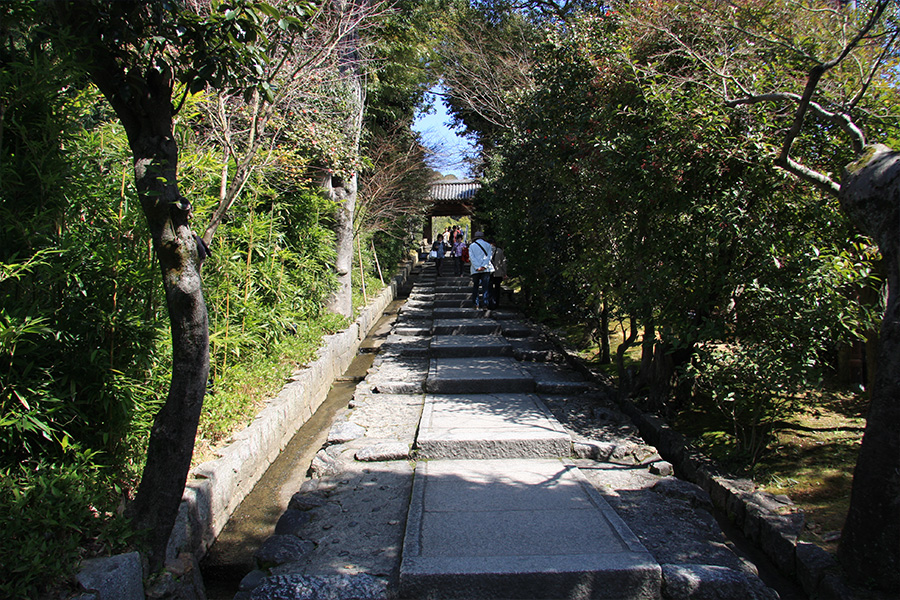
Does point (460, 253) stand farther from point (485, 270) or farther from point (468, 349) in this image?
point (468, 349)

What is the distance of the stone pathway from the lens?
2748mm

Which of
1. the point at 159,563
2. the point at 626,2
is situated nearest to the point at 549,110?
the point at 626,2

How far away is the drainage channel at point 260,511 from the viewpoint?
3.33 meters

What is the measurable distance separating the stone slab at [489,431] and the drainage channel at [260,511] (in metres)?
1.13

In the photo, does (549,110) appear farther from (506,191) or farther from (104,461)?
(104,461)

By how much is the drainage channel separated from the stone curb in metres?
3.05

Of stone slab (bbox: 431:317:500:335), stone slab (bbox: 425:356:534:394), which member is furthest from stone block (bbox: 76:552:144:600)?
stone slab (bbox: 431:317:500:335)

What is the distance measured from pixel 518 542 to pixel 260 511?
6.72 feet

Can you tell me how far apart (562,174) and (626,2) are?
204 centimetres

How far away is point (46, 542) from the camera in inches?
92.0

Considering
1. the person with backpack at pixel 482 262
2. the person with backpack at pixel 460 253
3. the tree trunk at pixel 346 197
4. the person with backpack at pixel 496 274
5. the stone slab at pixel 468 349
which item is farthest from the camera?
the person with backpack at pixel 460 253

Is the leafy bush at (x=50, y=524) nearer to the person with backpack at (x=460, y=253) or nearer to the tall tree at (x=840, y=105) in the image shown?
the tall tree at (x=840, y=105)

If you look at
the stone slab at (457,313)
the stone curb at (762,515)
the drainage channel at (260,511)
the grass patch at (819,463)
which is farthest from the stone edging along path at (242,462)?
the grass patch at (819,463)

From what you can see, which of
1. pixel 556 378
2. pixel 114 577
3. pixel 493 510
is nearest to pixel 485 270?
pixel 556 378
